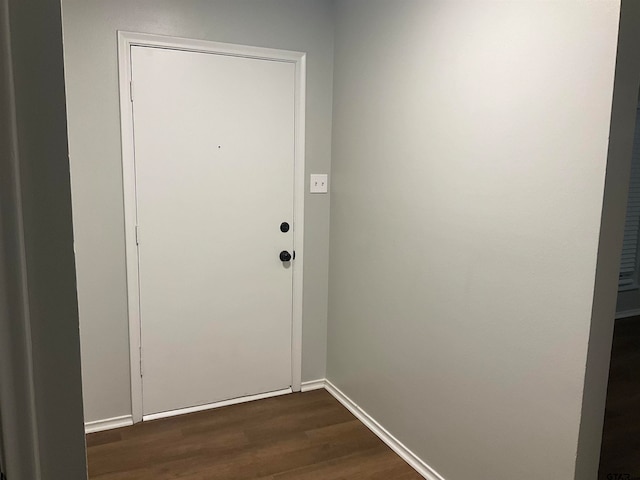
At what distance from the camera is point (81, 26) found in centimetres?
237

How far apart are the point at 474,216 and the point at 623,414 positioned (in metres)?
1.91

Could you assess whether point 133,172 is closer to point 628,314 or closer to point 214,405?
point 214,405

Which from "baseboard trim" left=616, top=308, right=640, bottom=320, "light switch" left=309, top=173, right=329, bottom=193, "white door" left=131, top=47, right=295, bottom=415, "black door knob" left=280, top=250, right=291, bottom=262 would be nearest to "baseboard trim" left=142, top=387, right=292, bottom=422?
"white door" left=131, top=47, right=295, bottom=415

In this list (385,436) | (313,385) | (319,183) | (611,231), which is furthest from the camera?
(313,385)

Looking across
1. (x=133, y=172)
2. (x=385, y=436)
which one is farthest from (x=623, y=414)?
(x=133, y=172)

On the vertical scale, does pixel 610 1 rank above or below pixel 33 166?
above

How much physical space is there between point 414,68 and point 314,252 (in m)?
1.31

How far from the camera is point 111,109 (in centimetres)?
247

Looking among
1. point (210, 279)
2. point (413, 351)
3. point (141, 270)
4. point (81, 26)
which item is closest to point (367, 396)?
point (413, 351)

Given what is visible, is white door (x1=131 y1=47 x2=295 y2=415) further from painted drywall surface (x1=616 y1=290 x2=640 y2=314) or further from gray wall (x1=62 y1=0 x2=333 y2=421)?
painted drywall surface (x1=616 y1=290 x2=640 y2=314)

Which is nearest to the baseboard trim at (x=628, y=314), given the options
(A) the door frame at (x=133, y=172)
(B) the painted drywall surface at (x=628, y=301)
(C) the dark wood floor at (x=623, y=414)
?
(B) the painted drywall surface at (x=628, y=301)

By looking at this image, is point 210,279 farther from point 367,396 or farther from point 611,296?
point 611,296

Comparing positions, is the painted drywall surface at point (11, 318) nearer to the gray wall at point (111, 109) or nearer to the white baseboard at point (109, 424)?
the gray wall at point (111, 109)

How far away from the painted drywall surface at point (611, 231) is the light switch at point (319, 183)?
70.7 inches
